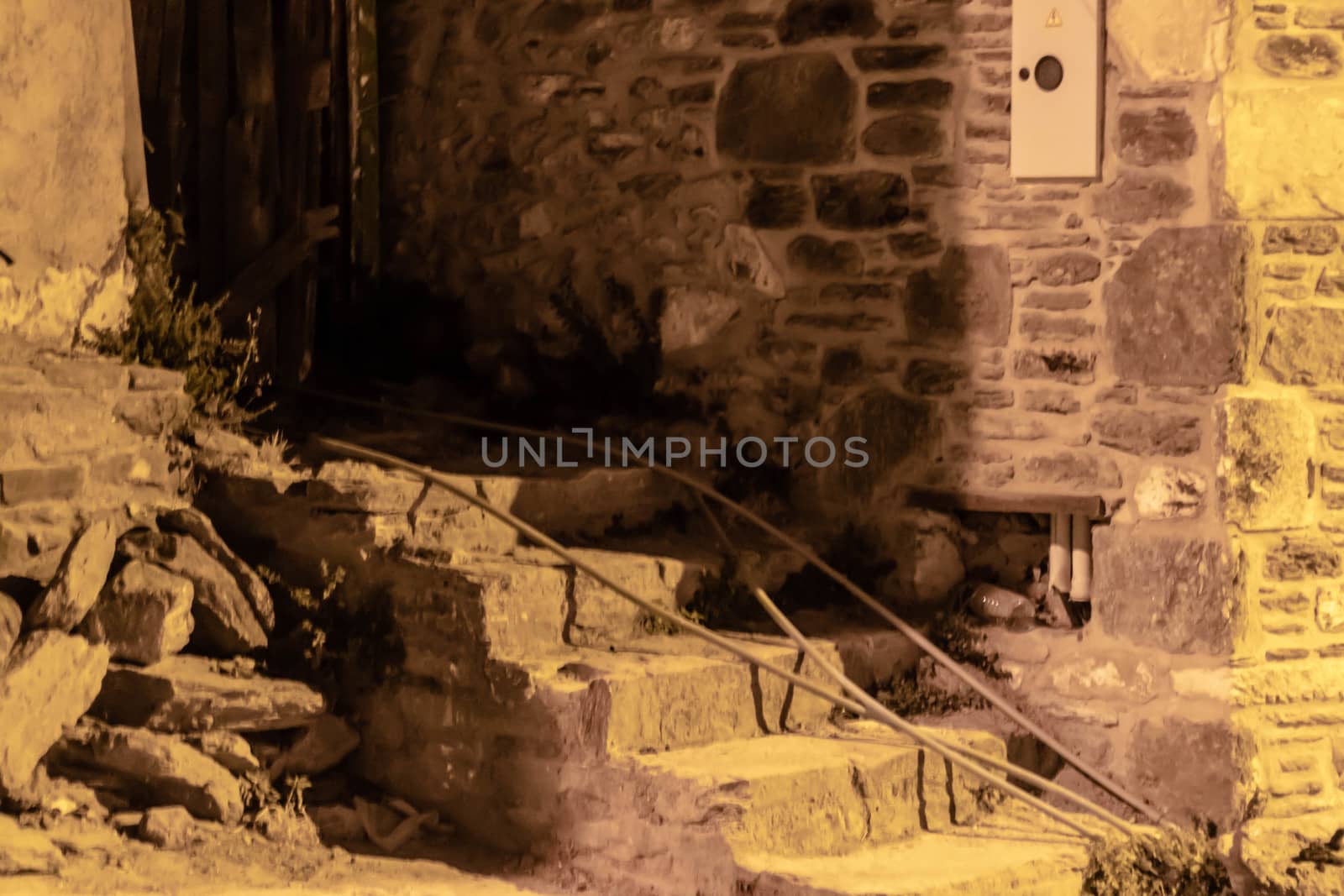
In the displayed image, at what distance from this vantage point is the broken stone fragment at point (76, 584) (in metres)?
3.84

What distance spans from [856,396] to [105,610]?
2.19m

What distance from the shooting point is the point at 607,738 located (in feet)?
12.8

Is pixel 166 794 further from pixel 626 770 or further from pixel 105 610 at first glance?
pixel 626 770

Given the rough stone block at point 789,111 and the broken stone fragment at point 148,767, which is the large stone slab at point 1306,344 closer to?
the rough stone block at point 789,111

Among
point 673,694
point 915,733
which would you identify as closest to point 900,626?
point 915,733

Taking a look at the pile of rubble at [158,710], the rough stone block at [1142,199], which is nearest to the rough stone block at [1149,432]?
the rough stone block at [1142,199]

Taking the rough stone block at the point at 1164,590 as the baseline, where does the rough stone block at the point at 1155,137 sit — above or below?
above

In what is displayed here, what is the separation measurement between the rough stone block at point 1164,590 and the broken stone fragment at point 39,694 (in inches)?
104

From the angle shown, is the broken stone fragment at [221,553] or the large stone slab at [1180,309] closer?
the broken stone fragment at [221,553]

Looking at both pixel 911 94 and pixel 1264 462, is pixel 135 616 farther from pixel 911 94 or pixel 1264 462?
pixel 1264 462

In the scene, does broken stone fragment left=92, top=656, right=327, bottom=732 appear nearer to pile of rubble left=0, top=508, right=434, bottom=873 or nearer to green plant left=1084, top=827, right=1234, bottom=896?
pile of rubble left=0, top=508, right=434, bottom=873

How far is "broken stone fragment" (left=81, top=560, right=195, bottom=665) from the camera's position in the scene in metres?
3.97

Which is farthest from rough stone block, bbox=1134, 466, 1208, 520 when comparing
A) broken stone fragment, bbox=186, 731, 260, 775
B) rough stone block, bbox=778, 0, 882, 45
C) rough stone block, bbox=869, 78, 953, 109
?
broken stone fragment, bbox=186, 731, 260, 775

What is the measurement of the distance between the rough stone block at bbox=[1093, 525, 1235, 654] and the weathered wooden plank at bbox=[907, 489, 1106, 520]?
3.2 inches
